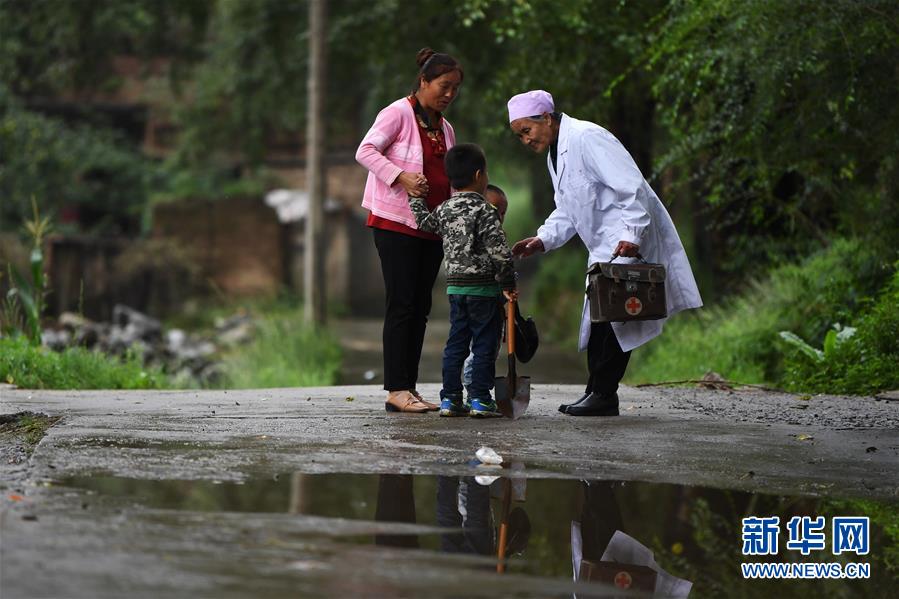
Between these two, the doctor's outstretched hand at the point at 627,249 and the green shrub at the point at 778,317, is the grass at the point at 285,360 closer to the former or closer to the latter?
the green shrub at the point at 778,317

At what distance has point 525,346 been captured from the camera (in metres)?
7.22

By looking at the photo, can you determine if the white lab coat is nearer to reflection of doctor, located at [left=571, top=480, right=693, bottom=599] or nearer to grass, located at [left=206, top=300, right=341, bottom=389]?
A: reflection of doctor, located at [left=571, top=480, right=693, bottom=599]

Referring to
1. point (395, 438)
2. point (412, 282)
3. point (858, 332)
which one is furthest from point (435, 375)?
point (395, 438)

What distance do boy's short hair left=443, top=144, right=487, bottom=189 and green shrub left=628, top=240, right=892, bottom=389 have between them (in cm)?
418

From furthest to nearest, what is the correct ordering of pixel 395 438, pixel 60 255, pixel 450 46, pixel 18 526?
pixel 60 255 < pixel 450 46 < pixel 395 438 < pixel 18 526

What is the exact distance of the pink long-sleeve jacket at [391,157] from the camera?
7.04 meters

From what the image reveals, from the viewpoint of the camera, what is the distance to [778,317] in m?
12.0

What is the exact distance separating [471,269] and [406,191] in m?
0.61

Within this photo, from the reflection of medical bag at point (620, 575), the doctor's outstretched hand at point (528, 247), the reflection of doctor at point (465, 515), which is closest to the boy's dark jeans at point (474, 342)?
the doctor's outstretched hand at point (528, 247)

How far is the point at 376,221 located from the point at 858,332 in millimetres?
4431

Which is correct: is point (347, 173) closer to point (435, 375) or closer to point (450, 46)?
point (450, 46)

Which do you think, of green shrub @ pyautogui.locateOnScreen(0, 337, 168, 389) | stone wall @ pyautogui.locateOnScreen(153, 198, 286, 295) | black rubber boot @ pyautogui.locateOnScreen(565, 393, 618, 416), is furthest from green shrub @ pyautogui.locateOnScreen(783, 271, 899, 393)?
stone wall @ pyautogui.locateOnScreen(153, 198, 286, 295)

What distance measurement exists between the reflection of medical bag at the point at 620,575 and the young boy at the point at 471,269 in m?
2.88

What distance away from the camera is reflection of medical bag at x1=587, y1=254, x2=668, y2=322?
22.9 ft
